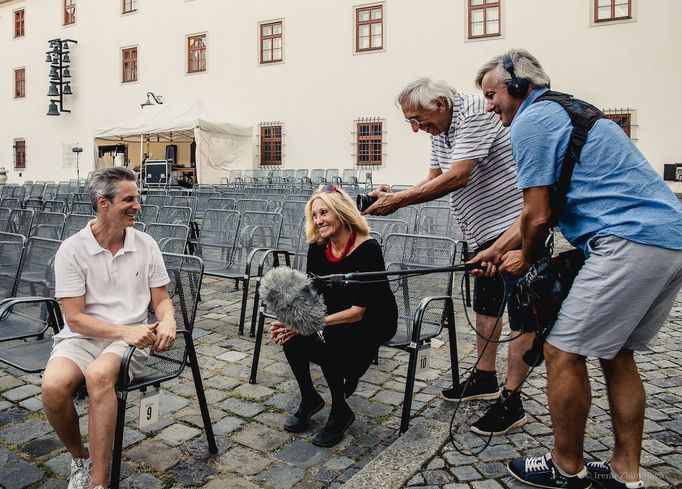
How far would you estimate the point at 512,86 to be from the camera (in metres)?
2.60

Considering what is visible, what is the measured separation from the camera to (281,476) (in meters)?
2.91

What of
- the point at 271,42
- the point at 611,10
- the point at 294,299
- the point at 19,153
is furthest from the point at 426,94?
the point at 19,153

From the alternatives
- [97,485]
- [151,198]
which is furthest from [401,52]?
[97,485]

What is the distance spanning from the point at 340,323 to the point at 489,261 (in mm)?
910

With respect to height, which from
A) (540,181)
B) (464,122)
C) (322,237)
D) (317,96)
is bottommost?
(322,237)

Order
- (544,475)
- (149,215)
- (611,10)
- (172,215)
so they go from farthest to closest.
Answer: (611,10)
(149,215)
(172,215)
(544,475)

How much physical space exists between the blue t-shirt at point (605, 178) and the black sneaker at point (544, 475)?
103 cm

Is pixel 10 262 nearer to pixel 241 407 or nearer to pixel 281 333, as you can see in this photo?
pixel 241 407

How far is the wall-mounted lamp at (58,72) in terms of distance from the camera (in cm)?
2911

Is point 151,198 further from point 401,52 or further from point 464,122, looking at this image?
point 401,52

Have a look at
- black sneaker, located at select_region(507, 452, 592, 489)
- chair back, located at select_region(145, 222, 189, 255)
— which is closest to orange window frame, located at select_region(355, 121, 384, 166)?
chair back, located at select_region(145, 222, 189, 255)

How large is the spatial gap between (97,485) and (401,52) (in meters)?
19.9

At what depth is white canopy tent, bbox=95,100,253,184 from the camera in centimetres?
2005

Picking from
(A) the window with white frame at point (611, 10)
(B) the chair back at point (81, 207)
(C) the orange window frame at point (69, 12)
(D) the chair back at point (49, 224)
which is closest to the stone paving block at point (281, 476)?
(D) the chair back at point (49, 224)
